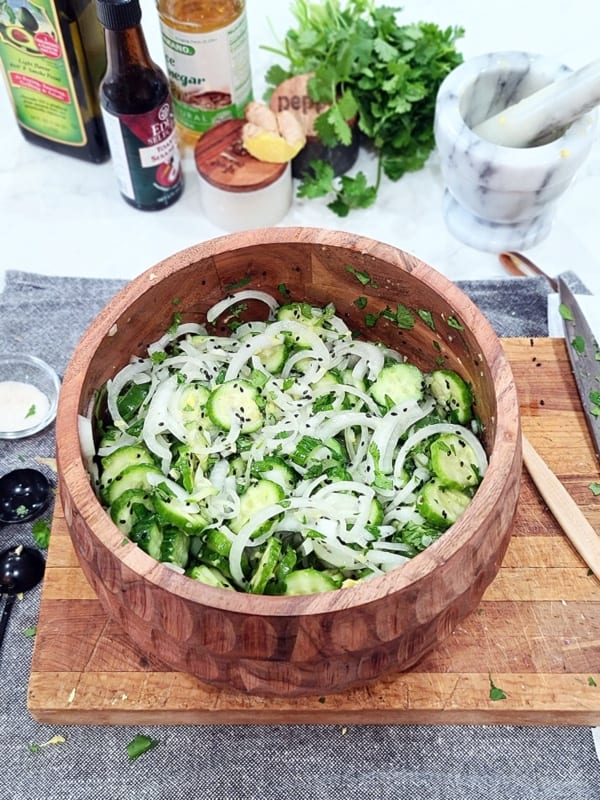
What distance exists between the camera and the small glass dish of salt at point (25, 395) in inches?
81.7

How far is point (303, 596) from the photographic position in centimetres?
129

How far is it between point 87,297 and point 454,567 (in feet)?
4.30

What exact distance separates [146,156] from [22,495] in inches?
38.5

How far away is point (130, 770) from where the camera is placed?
1.65m

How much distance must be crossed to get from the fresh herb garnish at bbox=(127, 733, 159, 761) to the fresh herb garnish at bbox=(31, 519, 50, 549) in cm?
45

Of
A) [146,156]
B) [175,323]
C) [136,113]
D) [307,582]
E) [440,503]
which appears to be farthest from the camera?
[146,156]

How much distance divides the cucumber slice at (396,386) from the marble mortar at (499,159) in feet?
2.45

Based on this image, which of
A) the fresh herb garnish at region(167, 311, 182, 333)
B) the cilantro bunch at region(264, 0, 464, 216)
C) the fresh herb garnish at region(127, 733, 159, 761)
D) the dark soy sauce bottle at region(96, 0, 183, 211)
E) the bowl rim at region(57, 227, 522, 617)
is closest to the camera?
the bowl rim at region(57, 227, 522, 617)

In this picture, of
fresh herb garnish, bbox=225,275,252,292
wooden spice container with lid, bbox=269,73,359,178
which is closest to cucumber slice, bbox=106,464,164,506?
fresh herb garnish, bbox=225,275,252,292

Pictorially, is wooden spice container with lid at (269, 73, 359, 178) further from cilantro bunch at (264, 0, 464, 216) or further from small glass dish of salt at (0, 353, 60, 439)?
small glass dish of salt at (0, 353, 60, 439)

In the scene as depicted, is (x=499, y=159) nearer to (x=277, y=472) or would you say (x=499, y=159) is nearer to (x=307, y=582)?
(x=277, y=472)

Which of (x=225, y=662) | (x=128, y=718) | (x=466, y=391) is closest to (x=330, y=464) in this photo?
(x=466, y=391)

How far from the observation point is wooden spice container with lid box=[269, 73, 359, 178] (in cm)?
251

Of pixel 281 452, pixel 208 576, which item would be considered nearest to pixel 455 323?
pixel 281 452
